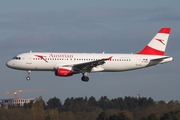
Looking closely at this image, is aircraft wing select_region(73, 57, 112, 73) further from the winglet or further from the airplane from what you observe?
the winglet

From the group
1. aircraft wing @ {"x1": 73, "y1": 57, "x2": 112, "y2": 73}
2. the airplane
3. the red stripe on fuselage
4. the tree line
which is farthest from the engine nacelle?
the tree line

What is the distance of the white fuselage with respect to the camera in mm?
97875

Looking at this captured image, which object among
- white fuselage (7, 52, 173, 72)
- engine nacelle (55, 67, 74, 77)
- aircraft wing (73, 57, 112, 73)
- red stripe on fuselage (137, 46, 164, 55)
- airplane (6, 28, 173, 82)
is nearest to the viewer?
aircraft wing (73, 57, 112, 73)

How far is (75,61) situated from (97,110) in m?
68.6

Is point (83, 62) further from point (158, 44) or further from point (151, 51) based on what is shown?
point (158, 44)

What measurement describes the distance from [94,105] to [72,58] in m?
87.5

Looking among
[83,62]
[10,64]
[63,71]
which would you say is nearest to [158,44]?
[83,62]

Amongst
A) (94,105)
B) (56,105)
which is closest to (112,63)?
(94,105)

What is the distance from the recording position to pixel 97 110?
166 metres

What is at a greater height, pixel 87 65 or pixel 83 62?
pixel 83 62

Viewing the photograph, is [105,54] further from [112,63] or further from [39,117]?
[39,117]

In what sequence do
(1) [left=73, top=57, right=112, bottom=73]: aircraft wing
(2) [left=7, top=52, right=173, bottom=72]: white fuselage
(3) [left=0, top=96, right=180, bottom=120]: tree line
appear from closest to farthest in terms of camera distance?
(1) [left=73, top=57, right=112, bottom=73]: aircraft wing
(2) [left=7, top=52, right=173, bottom=72]: white fuselage
(3) [left=0, top=96, right=180, bottom=120]: tree line

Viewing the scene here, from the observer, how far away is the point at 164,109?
137 metres

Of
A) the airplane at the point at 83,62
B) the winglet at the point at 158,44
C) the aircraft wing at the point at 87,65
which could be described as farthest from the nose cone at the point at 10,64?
the winglet at the point at 158,44
